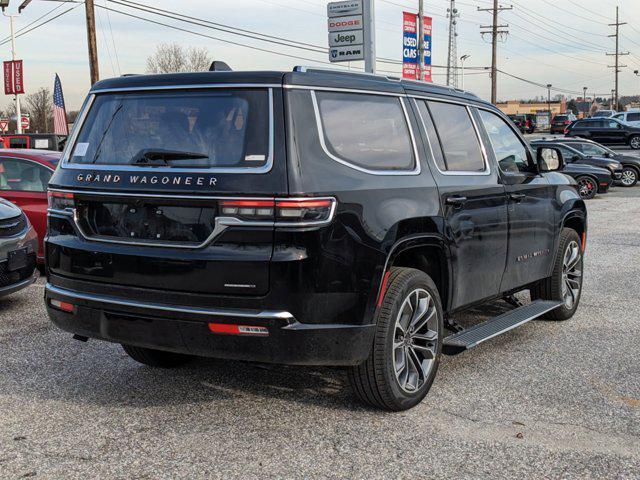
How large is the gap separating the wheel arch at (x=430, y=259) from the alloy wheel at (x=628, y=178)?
22.0 metres

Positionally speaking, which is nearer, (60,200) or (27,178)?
Answer: (60,200)

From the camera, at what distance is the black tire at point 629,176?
2461cm

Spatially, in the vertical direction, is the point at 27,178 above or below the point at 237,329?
above

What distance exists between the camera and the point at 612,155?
2373 cm

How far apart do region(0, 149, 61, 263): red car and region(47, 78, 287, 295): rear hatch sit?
5.00 m

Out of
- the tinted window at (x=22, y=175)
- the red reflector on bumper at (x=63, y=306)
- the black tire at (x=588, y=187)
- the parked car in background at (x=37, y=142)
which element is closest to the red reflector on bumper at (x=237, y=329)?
the red reflector on bumper at (x=63, y=306)

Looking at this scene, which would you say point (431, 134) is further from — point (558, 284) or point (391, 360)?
point (558, 284)

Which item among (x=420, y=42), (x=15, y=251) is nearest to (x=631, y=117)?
(x=420, y=42)

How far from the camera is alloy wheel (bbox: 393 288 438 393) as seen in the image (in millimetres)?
4219

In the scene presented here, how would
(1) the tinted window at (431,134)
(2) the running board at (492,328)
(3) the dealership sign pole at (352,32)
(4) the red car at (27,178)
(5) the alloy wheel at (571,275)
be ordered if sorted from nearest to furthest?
(2) the running board at (492,328), (1) the tinted window at (431,134), (5) the alloy wheel at (571,275), (4) the red car at (27,178), (3) the dealership sign pole at (352,32)

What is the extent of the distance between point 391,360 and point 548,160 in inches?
118

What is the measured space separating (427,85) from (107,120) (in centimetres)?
209

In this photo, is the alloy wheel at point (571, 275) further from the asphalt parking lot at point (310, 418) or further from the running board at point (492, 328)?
the asphalt parking lot at point (310, 418)

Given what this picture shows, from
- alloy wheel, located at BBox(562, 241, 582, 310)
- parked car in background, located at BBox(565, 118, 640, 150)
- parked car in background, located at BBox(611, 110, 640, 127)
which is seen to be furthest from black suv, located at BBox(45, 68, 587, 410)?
parked car in background, located at BBox(611, 110, 640, 127)
